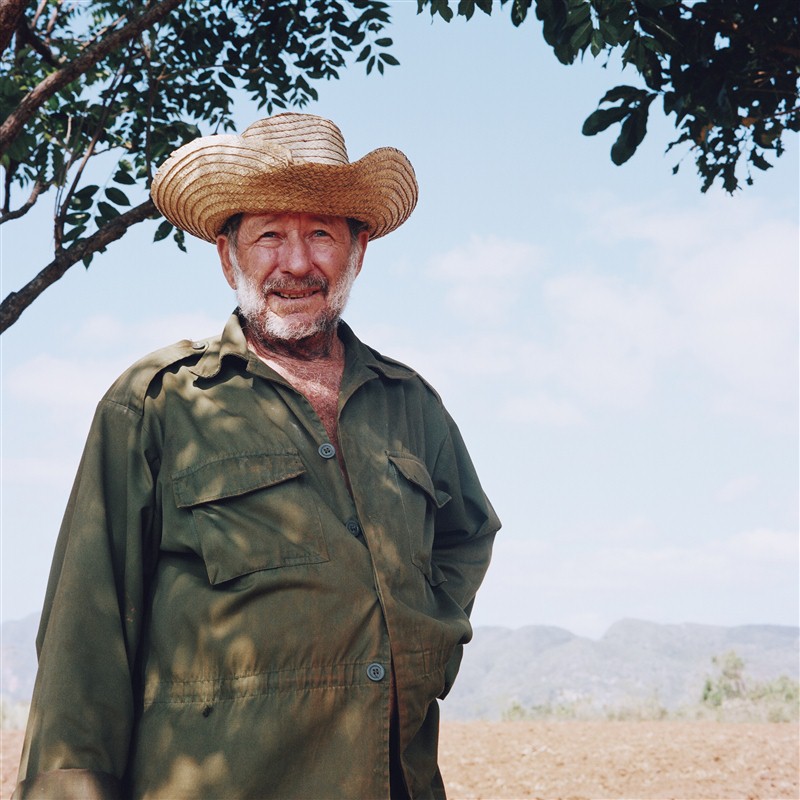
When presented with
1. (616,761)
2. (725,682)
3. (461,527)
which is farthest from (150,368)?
(725,682)

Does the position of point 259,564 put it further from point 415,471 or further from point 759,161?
point 759,161

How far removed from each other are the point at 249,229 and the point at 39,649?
4.08 feet

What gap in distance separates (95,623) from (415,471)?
91cm

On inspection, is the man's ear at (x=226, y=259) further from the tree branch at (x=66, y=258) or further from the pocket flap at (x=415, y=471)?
the tree branch at (x=66, y=258)

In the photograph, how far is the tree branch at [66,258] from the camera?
15.5 ft

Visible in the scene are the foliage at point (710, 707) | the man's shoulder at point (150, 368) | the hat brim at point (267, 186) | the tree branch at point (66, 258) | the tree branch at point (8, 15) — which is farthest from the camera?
the foliage at point (710, 707)

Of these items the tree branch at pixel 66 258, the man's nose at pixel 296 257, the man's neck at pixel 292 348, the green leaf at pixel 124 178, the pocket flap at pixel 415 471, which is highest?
the green leaf at pixel 124 178

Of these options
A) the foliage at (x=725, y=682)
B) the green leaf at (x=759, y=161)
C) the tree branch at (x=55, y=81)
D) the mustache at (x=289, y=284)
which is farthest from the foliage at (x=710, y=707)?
the mustache at (x=289, y=284)

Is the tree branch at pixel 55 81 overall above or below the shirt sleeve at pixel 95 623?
above

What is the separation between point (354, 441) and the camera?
260cm

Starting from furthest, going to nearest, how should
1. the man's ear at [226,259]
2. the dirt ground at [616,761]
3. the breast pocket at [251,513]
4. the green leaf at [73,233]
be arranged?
the dirt ground at [616,761] < the green leaf at [73,233] < the man's ear at [226,259] < the breast pocket at [251,513]

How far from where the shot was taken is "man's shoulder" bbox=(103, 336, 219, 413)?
2502 mm

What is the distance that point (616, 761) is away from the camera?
8.17 meters

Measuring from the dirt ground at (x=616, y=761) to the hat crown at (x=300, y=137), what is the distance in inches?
216
